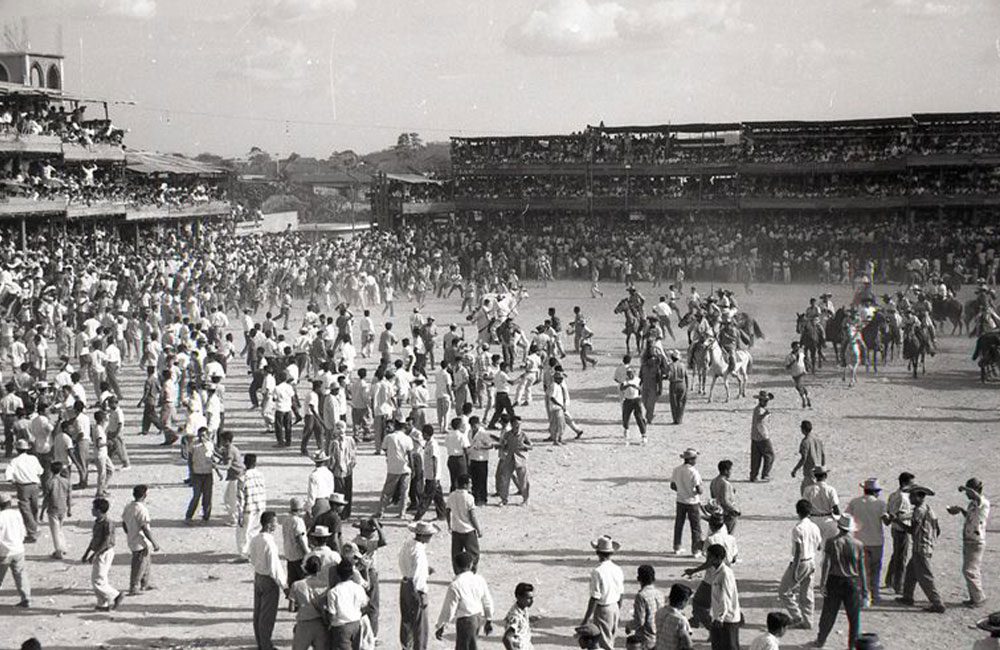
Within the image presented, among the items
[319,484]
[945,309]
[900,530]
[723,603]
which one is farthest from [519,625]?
[945,309]

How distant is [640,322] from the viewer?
26.1 metres

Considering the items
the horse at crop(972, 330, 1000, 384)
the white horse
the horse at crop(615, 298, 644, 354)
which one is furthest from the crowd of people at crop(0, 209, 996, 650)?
the horse at crop(972, 330, 1000, 384)

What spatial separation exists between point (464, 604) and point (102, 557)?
4607 millimetres

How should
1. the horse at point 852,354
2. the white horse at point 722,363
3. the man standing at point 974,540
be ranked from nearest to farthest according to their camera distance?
the man standing at point 974,540, the white horse at point 722,363, the horse at point 852,354

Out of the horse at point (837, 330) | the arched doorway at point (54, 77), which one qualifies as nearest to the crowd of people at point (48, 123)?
the arched doorway at point (54, 77)

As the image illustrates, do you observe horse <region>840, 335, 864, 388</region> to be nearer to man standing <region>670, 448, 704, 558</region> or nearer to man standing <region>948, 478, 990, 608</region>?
man standing <region>670, 448, 704, 558</region>

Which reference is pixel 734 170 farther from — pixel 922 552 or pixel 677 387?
pixel 922 552

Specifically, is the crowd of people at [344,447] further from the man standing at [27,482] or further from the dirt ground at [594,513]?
the dirt ground at [594,513]

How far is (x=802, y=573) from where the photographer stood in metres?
10.3

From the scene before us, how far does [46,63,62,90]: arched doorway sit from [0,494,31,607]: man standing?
50.2 metres

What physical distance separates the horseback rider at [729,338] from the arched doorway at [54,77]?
45288 mm

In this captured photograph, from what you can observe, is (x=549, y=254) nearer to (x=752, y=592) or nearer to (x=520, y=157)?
(x=520, y=157)

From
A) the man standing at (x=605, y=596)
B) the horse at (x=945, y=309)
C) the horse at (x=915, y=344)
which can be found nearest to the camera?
the man standing at (x=605, y=596)

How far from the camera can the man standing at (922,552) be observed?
35.8ft
